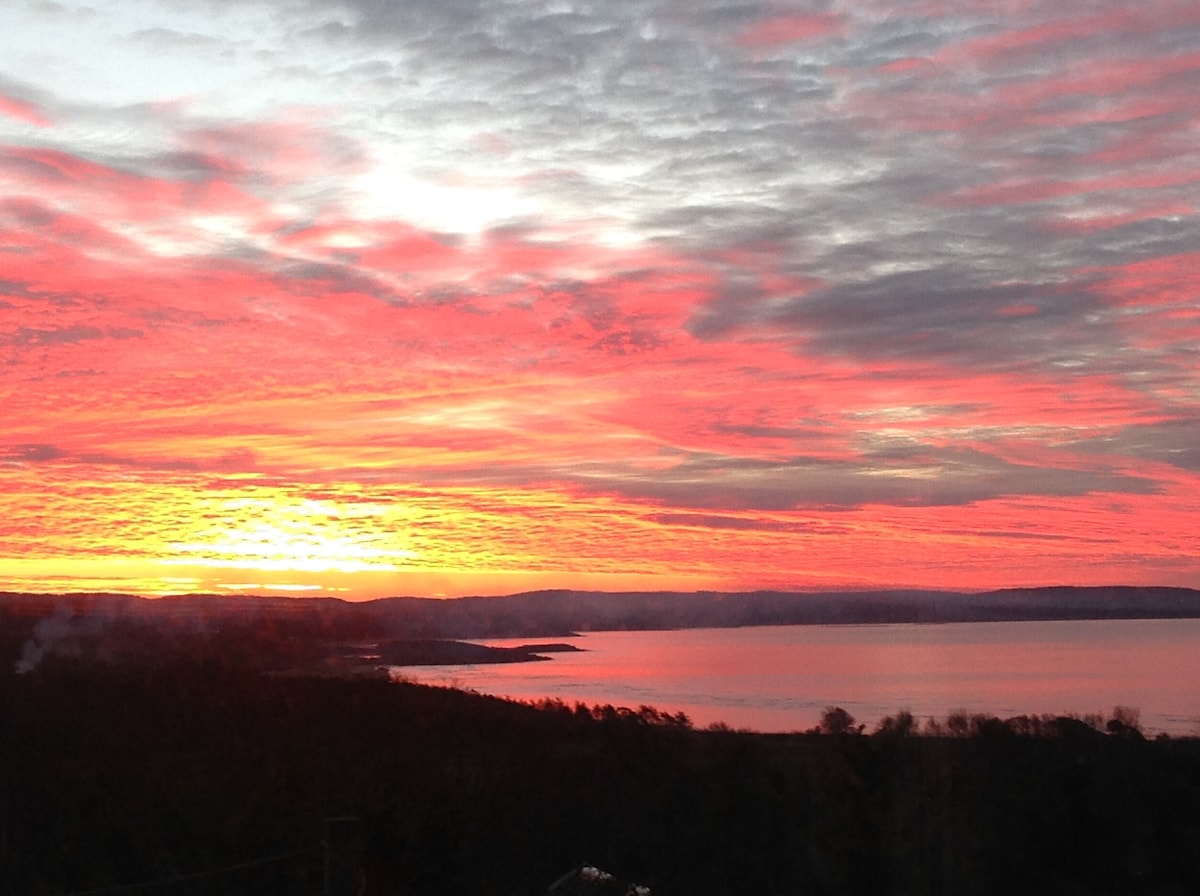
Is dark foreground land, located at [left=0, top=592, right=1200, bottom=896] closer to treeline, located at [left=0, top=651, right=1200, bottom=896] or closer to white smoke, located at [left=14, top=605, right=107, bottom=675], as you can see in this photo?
treeline, located at [left=0, top=651, right=1200, bottom=896]

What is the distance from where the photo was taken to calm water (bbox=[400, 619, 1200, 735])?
59.2 meters

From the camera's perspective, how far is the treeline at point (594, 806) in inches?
546

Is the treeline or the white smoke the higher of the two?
the white smoke

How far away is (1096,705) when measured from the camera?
59.4 metres

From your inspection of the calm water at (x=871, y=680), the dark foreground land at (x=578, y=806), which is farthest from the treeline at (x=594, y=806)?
the calm water at (x=871, y=680)

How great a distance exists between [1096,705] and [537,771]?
4442cm

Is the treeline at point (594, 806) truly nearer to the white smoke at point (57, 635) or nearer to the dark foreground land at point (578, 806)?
the dark foreground land at point (578, 806)

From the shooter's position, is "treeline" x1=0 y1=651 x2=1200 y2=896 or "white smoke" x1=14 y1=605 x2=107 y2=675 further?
"white smoke" x1=14 y1=605 x2=107 y2=675

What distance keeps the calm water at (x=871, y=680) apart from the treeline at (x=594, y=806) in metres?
23.1

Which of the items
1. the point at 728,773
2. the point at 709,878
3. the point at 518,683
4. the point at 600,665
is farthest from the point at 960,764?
the point at 600,665

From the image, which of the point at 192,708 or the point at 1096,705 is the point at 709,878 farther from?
the point at 1096,705

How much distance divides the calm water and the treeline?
75.9 ft

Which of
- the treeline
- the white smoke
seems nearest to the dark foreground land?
the treeline

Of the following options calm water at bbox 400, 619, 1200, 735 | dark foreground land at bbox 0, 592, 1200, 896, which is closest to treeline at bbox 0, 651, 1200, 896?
dark foreground land at bbox 0, 592, 1200, 896
